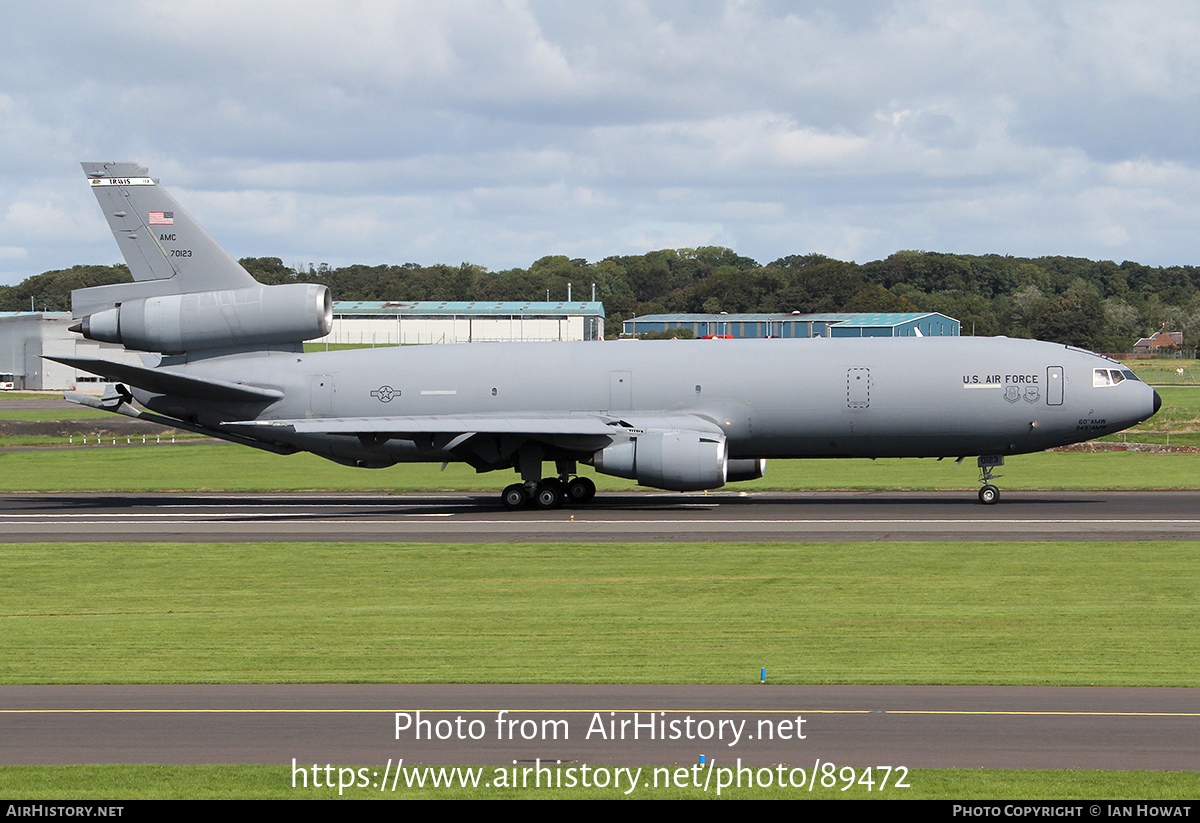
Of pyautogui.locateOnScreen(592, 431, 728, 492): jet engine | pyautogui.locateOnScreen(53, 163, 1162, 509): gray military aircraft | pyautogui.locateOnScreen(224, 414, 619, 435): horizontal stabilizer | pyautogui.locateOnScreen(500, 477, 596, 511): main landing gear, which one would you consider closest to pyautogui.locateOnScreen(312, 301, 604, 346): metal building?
pyautogui.locateOnScreen(53, 163, 1162, 509): gray military aircraft

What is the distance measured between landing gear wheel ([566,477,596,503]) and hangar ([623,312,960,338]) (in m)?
57.0

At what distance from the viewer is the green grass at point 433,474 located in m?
44.6

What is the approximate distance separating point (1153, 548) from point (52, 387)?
137 meters

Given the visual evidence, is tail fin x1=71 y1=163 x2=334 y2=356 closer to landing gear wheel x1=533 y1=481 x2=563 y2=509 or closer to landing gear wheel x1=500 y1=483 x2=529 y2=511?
landing gear wheel x1=500 y1=483 x2=529 y2=511

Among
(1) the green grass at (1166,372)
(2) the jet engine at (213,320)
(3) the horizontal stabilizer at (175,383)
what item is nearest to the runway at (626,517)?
(3) the horizontal stabilizer at (175,383)

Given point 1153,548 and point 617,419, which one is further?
point 617,419

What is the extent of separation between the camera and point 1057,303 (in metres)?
130

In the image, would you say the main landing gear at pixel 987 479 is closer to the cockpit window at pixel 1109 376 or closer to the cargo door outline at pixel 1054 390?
the cargo door outline at pixel 1054 390

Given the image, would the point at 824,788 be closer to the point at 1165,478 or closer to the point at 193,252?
the point at 193,252

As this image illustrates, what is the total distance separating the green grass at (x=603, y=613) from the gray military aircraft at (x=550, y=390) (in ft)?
29.3

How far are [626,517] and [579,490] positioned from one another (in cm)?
432

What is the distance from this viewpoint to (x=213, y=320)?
38.8 meters

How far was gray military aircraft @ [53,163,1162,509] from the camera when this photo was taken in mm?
36281

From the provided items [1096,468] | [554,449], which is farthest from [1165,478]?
[554,449]
